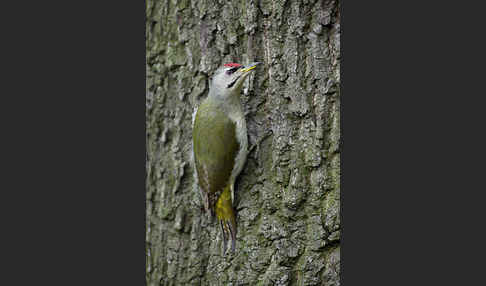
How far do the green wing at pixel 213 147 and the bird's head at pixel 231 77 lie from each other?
13 centimetres

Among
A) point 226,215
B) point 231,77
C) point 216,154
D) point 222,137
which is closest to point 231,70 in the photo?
point 231,77

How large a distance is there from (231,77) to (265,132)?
0.41 m

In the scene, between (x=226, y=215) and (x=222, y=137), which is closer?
(x=222, y=137)

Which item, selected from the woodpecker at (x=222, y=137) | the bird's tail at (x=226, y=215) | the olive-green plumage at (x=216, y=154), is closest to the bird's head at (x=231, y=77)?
the woodpecker at (x=222, y=137)

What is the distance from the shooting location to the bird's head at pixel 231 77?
9.00 ft

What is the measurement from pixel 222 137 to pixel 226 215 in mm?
515

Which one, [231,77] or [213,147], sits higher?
[231,77]

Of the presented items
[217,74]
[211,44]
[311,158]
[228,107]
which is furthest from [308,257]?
[211,44]

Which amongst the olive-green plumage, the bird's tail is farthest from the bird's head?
the bird's tail

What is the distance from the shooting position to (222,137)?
9.14ft

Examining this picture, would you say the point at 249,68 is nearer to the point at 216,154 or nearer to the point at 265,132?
the point at 265,132

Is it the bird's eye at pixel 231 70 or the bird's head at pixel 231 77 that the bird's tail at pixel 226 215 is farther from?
the bird's eye at pixel 231 70

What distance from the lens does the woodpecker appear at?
2.78m

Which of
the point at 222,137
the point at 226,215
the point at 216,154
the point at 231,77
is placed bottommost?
A: the point at 226,215
